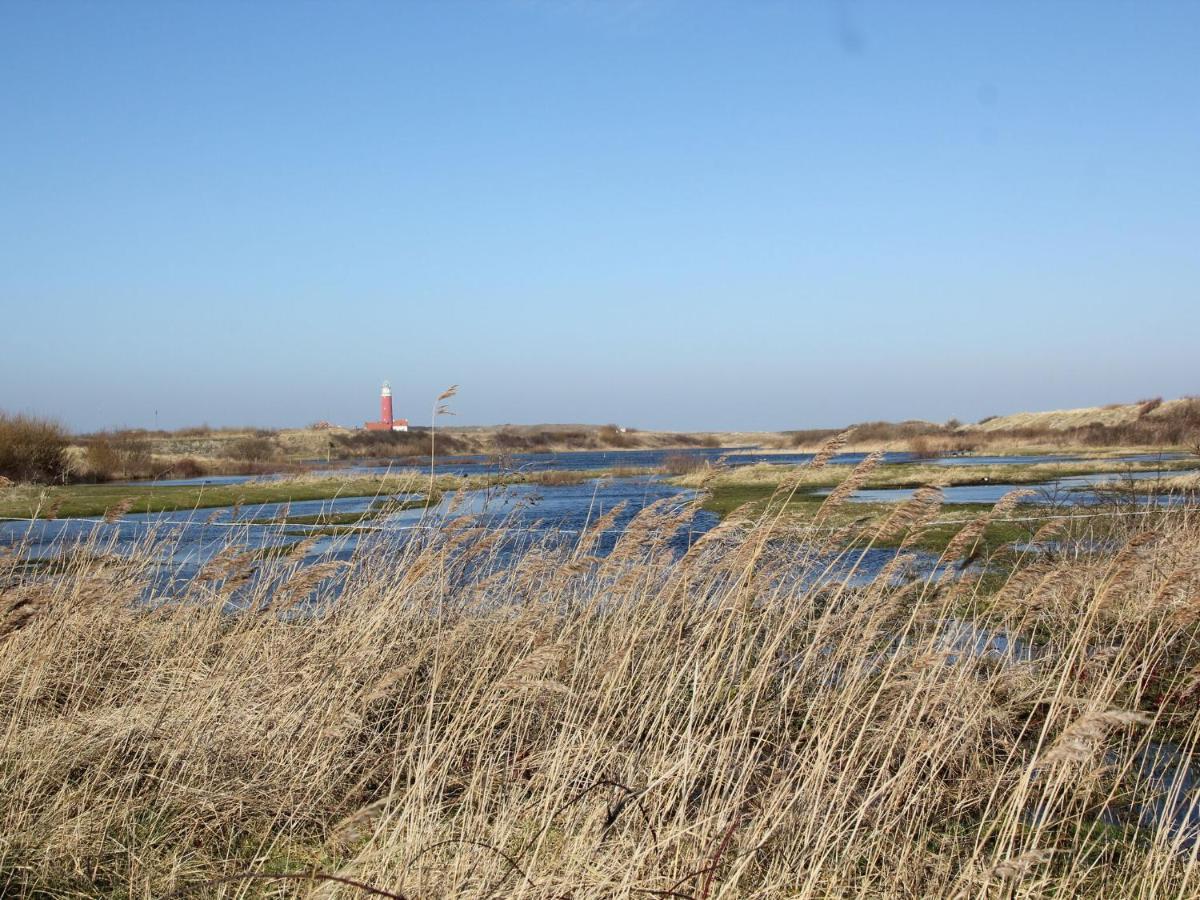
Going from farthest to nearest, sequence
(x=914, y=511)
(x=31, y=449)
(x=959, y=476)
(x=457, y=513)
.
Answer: (x=31, y=449)
(x=959, y=476)
(x=457, y=513)
(x=914, y=511)

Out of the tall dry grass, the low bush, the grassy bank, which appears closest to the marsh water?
the grassy bank

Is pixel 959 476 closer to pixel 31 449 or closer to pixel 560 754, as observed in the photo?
pixel 560 754

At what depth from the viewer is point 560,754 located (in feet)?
14.5

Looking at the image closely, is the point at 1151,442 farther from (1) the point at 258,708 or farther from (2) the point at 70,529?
(1) the point at 258,708

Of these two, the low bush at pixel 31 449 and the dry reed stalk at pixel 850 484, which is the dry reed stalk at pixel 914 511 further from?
the low bush at pixel 31 449

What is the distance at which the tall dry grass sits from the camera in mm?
3844

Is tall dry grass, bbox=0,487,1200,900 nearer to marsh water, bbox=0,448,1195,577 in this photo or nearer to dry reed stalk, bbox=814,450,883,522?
dry reed stalk, bbox=814,450,883,522

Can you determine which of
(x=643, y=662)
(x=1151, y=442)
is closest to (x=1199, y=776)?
(x=643, y=662)

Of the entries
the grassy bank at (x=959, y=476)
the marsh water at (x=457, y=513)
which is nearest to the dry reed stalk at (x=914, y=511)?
the marsh water at (x=457, y=513)

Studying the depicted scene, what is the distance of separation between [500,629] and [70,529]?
18.1 meters

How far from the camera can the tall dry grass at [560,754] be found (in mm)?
3844

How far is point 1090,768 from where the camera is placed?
523cm

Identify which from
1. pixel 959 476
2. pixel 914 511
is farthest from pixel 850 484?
pixel 959 476

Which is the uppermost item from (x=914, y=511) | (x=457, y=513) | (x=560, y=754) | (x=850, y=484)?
(x=850, y=484)
